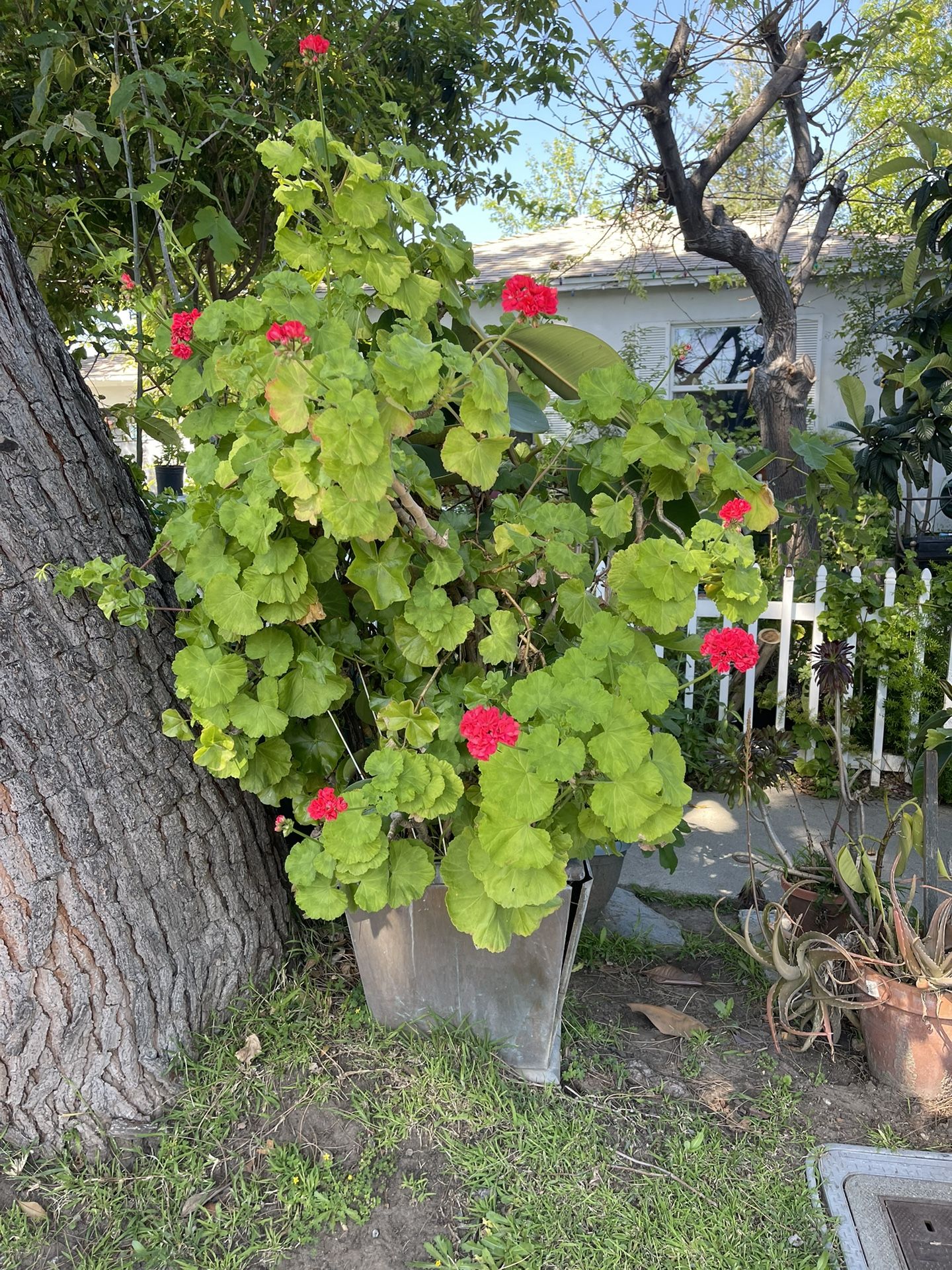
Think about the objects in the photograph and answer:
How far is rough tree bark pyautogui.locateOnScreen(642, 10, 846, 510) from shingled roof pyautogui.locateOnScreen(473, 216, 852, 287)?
1.22 metres

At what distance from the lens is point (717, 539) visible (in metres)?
1.62

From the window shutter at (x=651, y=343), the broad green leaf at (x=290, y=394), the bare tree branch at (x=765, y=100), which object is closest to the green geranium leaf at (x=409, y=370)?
the broad green leaf at (x=290, y=394)

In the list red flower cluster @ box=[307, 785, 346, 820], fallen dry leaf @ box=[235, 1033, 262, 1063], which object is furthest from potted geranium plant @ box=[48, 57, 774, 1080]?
Answer: fallen dry leaf @ box=[235, 1033, 262, 1063]

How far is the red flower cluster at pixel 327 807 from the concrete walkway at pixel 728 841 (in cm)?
153

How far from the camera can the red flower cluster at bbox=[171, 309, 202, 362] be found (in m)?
1.72

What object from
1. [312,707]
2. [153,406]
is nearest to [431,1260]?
[312,707]

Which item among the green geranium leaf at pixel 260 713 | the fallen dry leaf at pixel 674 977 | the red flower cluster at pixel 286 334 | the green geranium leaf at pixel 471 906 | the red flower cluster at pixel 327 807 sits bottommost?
the fallen dry leaf at pixel 674 977

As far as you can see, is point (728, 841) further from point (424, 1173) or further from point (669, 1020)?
point (424, 1173)

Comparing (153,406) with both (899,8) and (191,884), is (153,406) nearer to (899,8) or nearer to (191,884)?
(191,884)

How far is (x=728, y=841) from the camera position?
3.65 m

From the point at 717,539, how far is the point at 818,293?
370 inches

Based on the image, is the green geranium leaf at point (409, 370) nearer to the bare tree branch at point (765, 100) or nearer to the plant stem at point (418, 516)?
the plant stem at point (418, 516)

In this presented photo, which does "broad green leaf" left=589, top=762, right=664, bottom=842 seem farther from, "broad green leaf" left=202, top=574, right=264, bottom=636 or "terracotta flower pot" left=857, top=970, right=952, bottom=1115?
"terracotta flower pot" left=857, top=970, right=952, bottom=1115

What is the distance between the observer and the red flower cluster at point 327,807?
167cm
